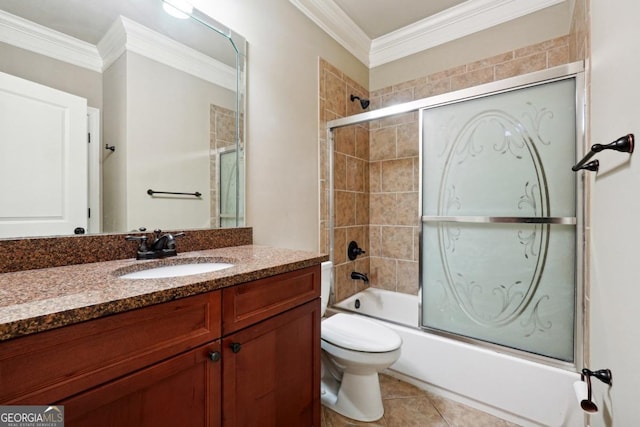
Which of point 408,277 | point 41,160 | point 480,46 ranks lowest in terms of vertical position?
point 408,277

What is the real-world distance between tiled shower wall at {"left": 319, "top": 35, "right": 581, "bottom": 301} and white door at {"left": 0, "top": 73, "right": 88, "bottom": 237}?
→ 4.64ft

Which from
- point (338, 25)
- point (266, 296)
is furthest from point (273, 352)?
point (338, 25)

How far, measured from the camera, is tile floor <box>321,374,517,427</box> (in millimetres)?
1475

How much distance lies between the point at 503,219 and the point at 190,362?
1614 mm

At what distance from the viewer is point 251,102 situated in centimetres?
164

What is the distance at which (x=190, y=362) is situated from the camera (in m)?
0.76

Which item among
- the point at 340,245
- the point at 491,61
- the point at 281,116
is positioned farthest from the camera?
the point at 340,245

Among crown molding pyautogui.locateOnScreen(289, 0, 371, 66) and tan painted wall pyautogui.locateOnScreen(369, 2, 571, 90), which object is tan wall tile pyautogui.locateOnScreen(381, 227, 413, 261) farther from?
crown molding pyautogui.locateOnScreen(289, 0, 371, 66)

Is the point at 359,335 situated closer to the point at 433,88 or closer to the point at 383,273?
the point at 383,273

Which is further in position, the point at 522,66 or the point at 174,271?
the point at 522,66

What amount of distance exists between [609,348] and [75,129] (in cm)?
187

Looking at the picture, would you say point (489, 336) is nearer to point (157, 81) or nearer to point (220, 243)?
point (220, 243)

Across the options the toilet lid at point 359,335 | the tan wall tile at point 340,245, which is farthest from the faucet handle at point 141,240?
the tan wall tile at point 340,245

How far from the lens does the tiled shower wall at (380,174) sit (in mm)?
2139
